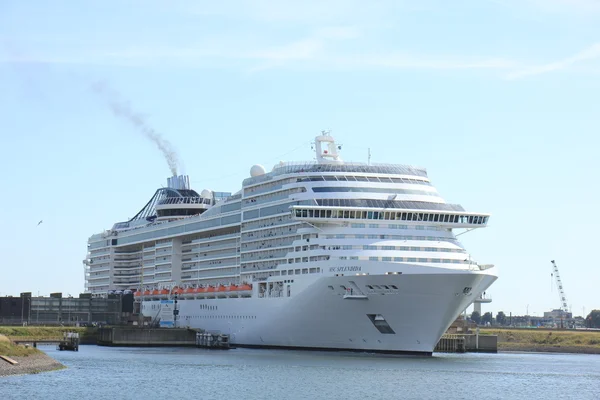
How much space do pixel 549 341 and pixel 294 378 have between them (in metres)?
73.9

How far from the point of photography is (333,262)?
264 ft

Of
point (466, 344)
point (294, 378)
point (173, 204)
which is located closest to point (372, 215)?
point (294, 378)

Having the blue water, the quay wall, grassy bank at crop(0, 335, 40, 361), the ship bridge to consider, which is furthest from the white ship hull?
the ship bridge

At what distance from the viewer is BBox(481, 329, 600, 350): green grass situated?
432 feet

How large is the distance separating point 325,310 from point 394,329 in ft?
18.4

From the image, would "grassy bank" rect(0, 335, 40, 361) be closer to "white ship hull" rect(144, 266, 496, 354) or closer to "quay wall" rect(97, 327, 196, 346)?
"white ship hull" rect(144, 266, 496, 354)

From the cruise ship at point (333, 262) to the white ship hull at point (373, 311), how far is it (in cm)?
9

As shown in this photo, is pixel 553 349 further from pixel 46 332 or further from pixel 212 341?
pixel 46 332

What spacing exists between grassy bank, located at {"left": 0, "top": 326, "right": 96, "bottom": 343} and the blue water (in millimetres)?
25391

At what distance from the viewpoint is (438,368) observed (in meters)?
74.6

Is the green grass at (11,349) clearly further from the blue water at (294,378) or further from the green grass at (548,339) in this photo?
the green grass at (548,339)

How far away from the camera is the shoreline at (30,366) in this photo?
63750 mm

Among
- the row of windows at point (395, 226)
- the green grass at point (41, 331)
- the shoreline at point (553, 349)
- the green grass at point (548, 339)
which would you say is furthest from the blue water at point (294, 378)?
the green grass at point (548, 339)

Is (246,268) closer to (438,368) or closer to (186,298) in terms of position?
(186,298)
